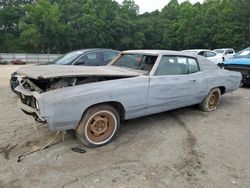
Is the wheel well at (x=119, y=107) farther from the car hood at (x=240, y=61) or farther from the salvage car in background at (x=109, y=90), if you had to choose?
the car hood at (x=240, y=61)

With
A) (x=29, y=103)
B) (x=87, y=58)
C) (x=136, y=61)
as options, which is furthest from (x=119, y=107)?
(x=87, y=58)

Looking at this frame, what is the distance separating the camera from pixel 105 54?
8.21m

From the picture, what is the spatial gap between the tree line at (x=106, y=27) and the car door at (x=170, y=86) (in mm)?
37856

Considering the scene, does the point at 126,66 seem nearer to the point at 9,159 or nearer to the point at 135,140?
A: the point at 135,140

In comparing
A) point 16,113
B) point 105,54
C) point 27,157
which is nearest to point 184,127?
point 27,157

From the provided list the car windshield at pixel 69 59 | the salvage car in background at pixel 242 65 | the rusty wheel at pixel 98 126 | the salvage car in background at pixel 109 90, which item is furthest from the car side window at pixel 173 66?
the salvage car in background at pixel 242 65

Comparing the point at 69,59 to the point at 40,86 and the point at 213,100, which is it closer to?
the point at 40,86

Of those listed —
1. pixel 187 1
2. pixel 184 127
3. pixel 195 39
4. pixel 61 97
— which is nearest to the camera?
pixel 61 97

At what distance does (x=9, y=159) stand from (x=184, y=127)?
3.13 m

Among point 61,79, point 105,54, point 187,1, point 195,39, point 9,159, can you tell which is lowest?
point 9,159

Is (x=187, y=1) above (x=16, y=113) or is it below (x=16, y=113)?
above

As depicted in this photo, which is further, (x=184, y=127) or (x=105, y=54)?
(x=105, y=54)

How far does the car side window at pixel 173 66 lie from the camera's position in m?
4.73

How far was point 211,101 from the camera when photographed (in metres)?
6.07
